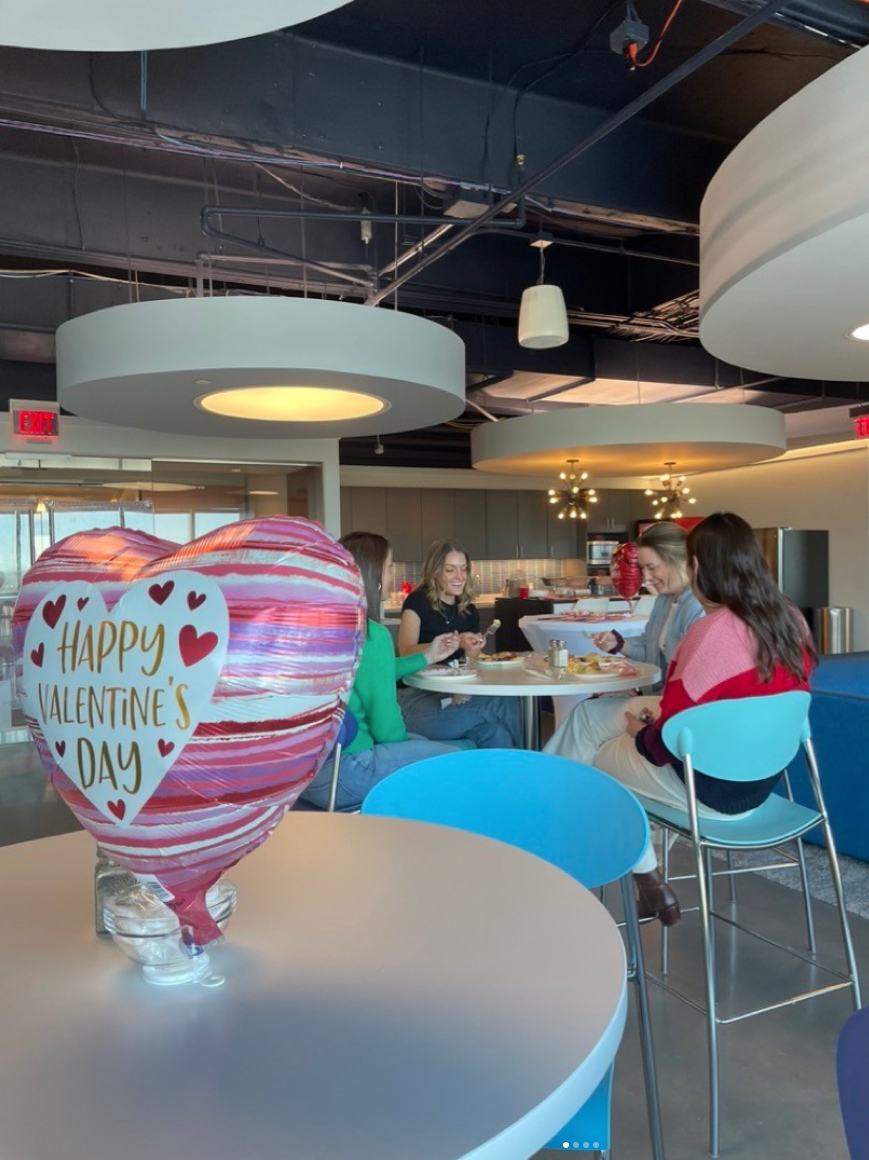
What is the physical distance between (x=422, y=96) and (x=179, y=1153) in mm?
3478

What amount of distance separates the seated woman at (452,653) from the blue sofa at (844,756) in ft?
4.14

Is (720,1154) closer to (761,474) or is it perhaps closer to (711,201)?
(711,201)

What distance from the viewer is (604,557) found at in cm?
1262

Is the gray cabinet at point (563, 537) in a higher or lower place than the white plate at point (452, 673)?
higher

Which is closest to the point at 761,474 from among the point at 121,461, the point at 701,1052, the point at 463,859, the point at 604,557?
the point at 604,557

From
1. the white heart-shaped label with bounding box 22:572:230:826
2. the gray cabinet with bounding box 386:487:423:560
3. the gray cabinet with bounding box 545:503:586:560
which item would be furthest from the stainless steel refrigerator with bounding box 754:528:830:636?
the white heart-shaped label with bounding box 22:572:230:826

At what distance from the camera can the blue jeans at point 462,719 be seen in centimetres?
363

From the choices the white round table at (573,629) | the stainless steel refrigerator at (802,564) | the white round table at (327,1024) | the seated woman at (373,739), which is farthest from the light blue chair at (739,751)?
the stainless steel refrigerator at (802,564)

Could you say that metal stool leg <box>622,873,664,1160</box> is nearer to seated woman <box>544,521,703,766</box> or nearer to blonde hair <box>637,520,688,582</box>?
seated woman <box>544,521,703,766</box>

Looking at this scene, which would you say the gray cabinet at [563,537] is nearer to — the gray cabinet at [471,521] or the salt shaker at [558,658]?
the gray cabinet at [471,521]

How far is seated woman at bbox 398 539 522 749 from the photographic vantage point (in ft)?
11.9

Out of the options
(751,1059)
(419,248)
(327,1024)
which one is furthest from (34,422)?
(327,1024)

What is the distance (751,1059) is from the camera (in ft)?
7.16

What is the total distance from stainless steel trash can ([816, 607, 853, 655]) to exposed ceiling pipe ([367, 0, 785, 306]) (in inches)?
291
